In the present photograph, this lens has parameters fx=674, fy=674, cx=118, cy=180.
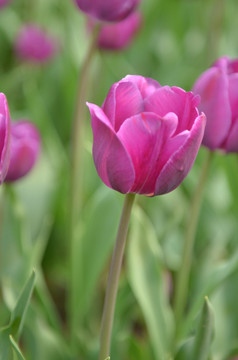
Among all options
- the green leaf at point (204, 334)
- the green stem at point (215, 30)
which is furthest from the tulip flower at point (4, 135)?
the green stem at point (215, 30)

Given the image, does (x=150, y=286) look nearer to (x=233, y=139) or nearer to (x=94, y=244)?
(x=94, y=244)

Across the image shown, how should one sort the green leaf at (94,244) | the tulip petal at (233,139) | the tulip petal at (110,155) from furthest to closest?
the green leaf at (94,244) → the tulip petal at (233,139) → the tulip petal at (110,155)

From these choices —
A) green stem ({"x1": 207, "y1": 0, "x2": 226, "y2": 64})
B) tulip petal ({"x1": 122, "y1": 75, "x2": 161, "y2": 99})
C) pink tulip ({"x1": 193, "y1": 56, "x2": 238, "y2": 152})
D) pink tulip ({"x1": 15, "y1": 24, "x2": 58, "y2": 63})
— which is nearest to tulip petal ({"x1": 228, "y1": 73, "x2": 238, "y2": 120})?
pink tulip ({"x1": 193, "y1": 56, "x2": 238, "y2": 152})

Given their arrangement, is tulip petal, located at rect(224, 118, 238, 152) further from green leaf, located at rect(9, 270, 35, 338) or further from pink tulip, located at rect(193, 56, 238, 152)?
green leaf, located at rect(9, 270, 35, 338)

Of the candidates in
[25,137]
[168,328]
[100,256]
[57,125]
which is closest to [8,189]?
[25,137]

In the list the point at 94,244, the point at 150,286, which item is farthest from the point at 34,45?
the point at 150,286

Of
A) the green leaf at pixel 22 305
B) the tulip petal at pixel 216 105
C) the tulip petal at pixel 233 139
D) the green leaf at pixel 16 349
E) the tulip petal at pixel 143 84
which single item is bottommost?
the green leaf at pixel 16 349

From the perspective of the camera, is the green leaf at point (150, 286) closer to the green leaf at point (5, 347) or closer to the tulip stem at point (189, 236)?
the tulip stem at point (189, 236)
